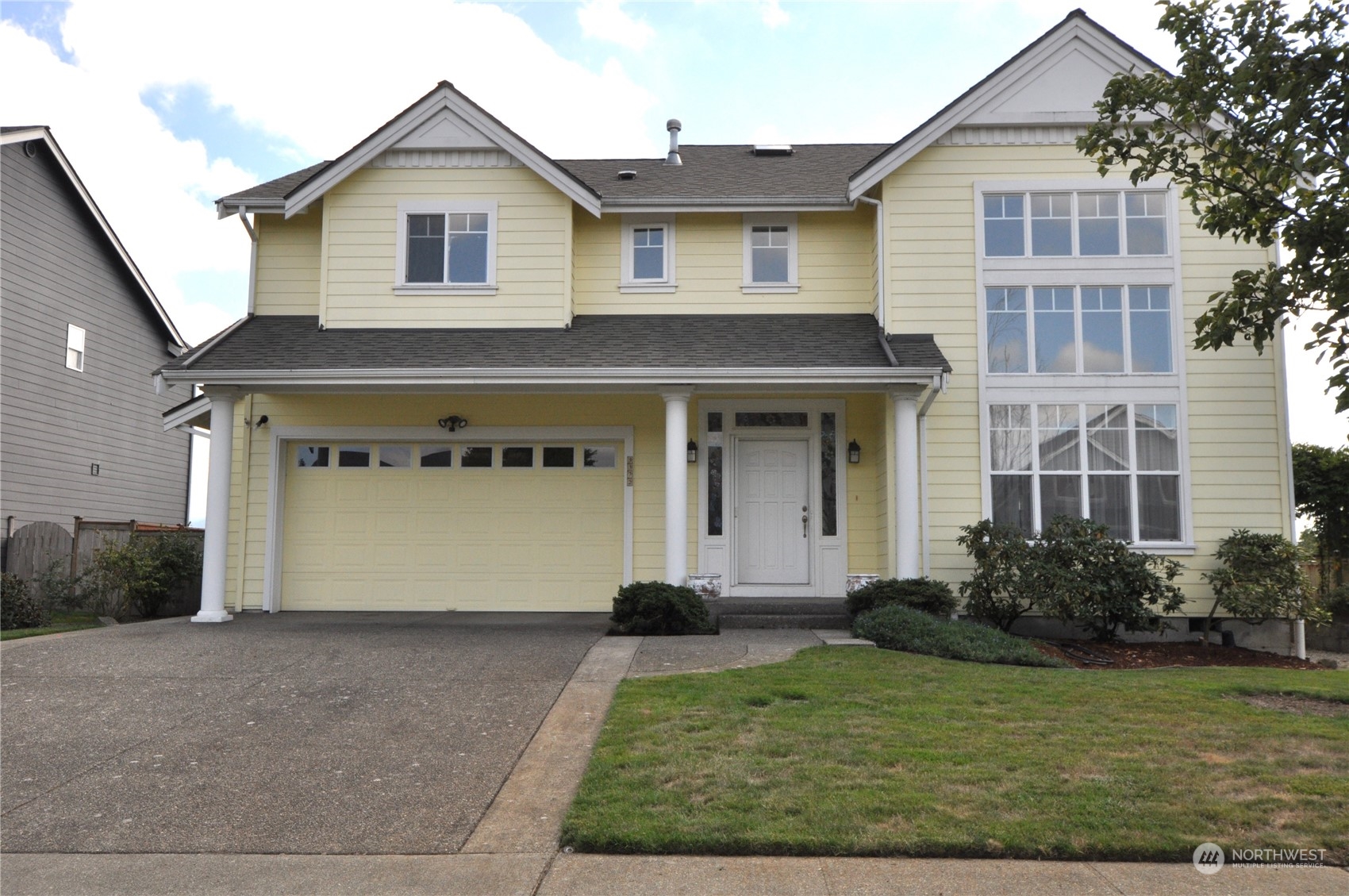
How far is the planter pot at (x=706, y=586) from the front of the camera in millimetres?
11789

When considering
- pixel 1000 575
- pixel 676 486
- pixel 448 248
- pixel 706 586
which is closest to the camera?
pixel 1000 575

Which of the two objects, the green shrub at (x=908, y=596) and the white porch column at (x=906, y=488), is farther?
the white porch column at (x=906, y=488)

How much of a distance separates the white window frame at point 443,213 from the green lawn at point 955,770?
7.12 m

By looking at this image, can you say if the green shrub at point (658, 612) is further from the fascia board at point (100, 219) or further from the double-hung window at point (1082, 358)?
the fascia board at point (100, 219)

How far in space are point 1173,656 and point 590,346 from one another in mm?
7535

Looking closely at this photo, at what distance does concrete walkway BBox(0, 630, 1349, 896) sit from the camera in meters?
4.14

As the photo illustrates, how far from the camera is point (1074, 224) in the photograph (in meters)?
12.3

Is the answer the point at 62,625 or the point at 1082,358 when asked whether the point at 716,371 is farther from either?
the point at 62,625

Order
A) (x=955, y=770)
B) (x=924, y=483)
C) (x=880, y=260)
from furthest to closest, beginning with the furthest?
(x=880, y=260), (x=924, y=483), (x=955, y=770)

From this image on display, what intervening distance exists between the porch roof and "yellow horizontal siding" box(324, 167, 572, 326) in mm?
253

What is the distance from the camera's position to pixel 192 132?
12.4 metres

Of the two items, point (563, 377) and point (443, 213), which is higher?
point (443, 213)

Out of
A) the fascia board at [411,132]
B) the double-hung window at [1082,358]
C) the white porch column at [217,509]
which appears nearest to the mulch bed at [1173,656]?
the double-hung window at [1082,358]

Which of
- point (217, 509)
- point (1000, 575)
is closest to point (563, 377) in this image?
point (217, 509)
